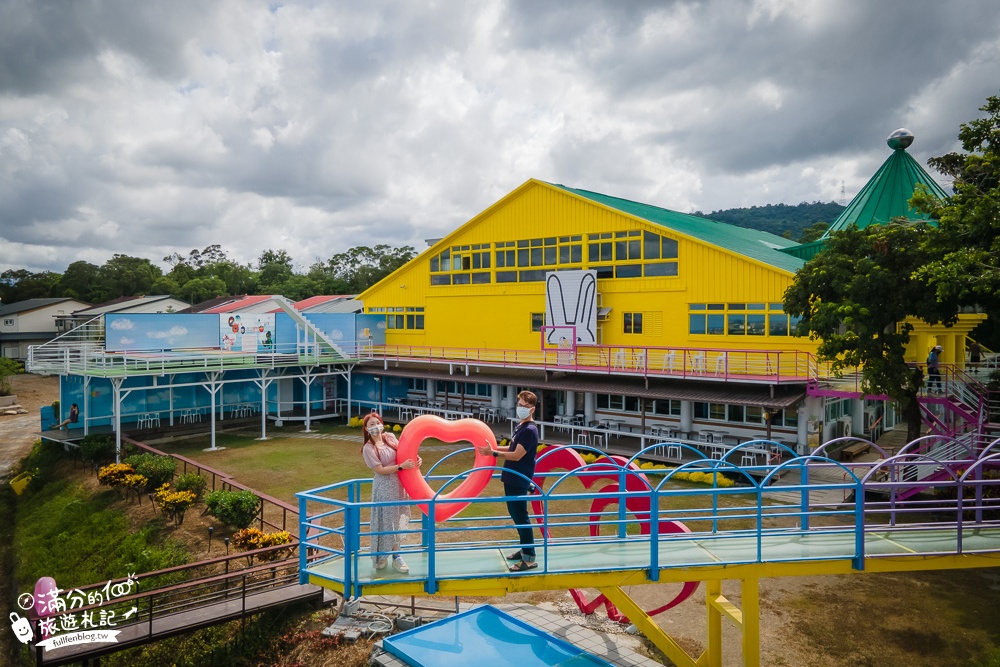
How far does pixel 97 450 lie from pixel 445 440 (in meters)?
19.0

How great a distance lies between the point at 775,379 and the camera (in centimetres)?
1983

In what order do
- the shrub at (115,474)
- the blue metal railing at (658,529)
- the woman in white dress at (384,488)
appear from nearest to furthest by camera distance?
the blue metal railing at (658,529), the woman in white dress at (384,488), the shrub at (115,474)

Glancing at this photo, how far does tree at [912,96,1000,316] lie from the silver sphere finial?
32.5 ft

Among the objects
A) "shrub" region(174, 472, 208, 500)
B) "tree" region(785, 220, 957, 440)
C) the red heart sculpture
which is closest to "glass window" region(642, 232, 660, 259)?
"tree" region(785, 220, 957, 440)

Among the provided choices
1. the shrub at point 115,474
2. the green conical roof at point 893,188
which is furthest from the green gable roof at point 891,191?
the shrub at point 115,474

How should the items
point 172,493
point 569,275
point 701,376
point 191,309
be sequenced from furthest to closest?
point 191,309 < point 569,275 < point 701,376 < point 172,493

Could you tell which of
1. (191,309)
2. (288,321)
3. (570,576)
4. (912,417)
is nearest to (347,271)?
(191,309)

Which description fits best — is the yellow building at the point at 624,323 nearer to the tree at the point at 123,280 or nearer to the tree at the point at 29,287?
the tree at the point at 123,280

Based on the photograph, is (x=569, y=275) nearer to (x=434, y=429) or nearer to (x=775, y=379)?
(x=775, y=379)

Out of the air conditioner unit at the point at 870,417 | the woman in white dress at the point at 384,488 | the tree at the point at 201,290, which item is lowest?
the air conditioner unit at the point at 870,417

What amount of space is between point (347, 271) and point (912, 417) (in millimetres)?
75562

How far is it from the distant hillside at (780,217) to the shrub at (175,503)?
510 feet

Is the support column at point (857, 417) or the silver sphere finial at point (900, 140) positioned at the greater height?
the silver sphere finial at point (900, 140)

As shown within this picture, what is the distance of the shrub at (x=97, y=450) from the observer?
72.9 ft
